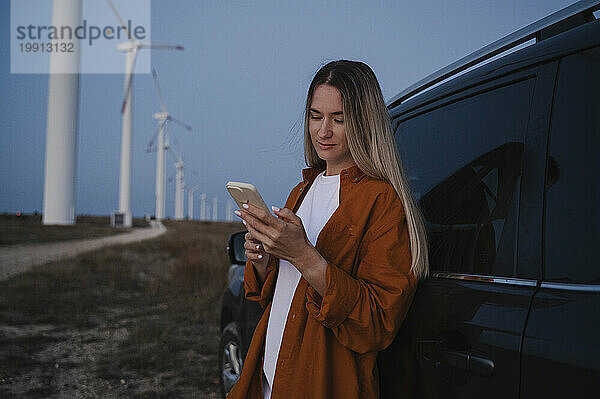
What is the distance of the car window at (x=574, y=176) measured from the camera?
3.77 ft

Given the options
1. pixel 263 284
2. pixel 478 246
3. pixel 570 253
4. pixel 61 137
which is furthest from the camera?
pixel 61 137

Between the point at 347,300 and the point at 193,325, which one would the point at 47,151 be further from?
the point at 347,300

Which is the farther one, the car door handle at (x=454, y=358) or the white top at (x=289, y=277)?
the white top at (x=289, y=277)

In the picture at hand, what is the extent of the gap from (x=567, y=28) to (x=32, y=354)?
5.53 metres

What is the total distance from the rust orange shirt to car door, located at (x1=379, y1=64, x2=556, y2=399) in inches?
4.5

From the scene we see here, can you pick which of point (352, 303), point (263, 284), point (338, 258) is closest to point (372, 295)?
point (352, 303)

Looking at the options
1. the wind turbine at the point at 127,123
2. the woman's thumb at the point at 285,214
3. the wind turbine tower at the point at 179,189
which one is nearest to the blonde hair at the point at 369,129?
the woman's thumb at the point at 285,214

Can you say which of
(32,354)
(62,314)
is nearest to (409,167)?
(32,354)

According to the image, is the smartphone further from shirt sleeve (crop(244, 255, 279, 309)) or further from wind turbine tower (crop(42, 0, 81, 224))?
wind turbine tower (crop(42, 0, 81, 224))

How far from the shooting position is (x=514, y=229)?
4.38 ft

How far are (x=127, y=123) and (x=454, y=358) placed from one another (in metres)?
34.6

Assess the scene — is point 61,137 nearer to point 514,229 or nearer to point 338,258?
point 338,258

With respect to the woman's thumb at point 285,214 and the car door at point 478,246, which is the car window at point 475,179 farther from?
the woman's thumb at point 285,214

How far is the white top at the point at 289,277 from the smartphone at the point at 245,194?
28cm
